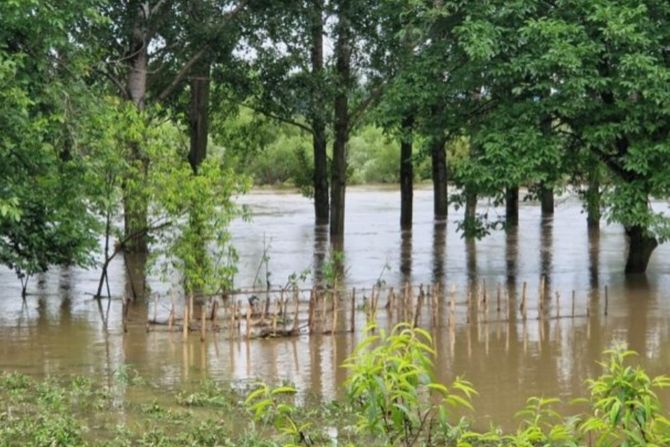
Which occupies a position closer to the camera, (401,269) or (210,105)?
(401,269)

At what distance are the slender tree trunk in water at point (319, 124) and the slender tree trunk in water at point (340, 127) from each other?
19.5 inches

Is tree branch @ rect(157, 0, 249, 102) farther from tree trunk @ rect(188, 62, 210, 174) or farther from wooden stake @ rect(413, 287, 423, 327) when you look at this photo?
wooden stake @ rect(413, 287, 423, 327)

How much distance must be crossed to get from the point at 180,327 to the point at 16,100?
3.96 meters

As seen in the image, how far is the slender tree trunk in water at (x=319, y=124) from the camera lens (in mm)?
25062

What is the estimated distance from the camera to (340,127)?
1112 inches

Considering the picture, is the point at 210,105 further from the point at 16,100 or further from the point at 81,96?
the point at 16,100

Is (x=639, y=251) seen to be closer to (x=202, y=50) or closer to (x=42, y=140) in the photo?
(x=202, y=50)

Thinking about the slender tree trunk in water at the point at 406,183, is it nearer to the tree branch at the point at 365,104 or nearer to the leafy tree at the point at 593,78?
the tree branch at the point at 365,104

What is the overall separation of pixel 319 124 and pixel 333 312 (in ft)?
44.6

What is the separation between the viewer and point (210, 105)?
3222cm

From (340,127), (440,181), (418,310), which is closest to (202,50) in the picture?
(340,127)

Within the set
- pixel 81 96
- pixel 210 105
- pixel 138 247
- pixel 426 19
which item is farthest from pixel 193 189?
pixel 210 105

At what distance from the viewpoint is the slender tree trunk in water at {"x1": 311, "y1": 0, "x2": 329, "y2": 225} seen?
2506cm

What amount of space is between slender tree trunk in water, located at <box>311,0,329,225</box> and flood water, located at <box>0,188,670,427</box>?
3344 millimetres
